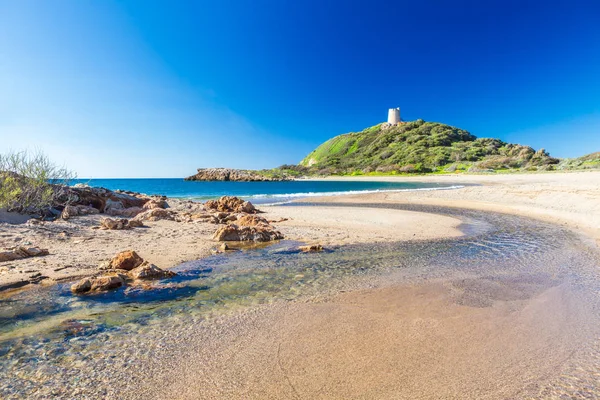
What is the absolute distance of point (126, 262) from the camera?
8.41 meters

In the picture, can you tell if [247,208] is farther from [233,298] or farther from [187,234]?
[233,298]

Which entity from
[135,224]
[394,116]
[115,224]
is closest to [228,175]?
[394,116]

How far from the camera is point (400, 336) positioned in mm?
5051

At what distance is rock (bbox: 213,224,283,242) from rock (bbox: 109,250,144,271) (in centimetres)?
419

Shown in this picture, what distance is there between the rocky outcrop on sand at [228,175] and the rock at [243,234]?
4670 inches

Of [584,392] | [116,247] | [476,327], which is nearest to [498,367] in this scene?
[584,392]

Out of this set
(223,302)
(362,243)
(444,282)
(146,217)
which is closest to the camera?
(223,302)

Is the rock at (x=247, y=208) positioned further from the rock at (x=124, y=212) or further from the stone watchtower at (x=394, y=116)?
the stone watchtower at (x=394, y=116)

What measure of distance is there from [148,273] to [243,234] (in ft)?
17.2

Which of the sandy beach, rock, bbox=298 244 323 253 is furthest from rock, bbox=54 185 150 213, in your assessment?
rock, bbox=298 244 323 253

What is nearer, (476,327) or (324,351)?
(324,351)

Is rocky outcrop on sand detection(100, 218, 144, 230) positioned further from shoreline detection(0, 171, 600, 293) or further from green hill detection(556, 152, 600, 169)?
green hill detection(556, 152, 600, 169)

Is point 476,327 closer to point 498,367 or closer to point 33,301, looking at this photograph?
point 498,367

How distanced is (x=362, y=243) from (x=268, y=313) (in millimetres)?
7224
